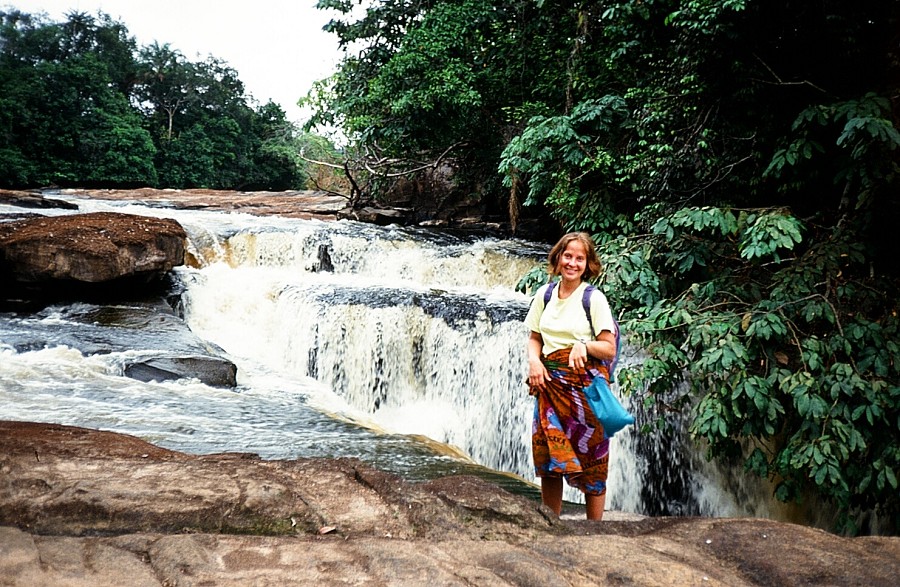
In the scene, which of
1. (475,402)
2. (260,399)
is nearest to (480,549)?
(260,399)

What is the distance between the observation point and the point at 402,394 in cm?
796

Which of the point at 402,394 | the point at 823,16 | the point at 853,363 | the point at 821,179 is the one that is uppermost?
the point at 823,16

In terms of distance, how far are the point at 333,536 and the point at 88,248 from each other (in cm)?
726

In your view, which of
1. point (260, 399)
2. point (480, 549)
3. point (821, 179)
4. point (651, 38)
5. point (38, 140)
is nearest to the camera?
point (480, 549)

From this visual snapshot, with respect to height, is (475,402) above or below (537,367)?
below

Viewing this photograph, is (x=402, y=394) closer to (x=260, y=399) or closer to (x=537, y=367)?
(x=260, y=399)

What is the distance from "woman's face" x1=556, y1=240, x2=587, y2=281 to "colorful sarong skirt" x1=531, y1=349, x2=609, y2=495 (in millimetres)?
317

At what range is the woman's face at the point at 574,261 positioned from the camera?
2777 millimetres

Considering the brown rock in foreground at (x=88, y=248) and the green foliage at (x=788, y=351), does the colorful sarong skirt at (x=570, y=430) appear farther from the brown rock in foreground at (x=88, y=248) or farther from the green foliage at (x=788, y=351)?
the brown rock in foreground at (x=88, y=248)

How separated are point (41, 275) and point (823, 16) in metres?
8.16

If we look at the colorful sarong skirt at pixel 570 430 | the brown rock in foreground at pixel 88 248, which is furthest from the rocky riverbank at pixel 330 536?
the brown rock in foreground at pixel 88 248

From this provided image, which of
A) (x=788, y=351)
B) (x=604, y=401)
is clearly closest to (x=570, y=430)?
(x=604, y=401)

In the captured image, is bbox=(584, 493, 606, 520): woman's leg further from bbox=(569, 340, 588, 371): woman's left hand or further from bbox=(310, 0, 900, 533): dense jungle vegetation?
bbox=(310, 0, 900, 533): dense jungle vegetation

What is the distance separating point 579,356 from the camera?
8.77 ft
